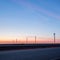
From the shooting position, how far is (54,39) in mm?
94438

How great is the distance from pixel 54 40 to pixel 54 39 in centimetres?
90

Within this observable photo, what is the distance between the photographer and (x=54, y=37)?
3821 inches

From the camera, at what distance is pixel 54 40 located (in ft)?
307

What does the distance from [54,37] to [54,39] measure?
281 centimetres

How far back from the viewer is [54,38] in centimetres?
9581

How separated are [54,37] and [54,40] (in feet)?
12.1

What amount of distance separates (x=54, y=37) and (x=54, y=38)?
135 centimetres

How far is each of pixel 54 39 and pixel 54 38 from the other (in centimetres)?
146

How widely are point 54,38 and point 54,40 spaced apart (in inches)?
92.3
